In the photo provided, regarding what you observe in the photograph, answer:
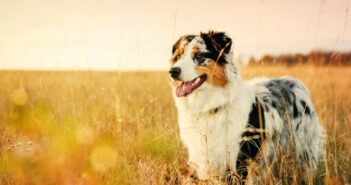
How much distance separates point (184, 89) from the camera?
13.0 feet

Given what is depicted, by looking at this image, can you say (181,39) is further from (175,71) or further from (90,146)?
(90,146)

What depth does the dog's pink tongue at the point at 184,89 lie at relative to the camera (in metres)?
3.96

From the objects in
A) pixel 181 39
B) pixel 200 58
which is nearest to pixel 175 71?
pixel 200 58

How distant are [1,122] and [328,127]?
479 centimetres

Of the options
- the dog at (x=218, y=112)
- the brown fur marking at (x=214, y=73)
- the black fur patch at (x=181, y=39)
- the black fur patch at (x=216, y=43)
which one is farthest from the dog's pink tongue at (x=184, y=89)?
the black fur patch at (x=181, y=39)

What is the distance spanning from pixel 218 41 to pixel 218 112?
0.71m

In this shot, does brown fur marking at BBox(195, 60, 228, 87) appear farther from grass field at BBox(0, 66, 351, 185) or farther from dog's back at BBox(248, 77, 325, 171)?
grass field at BBox(0, 66, 351, 185)

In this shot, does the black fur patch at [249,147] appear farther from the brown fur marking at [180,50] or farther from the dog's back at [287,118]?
the brown fur marking at [180,50]

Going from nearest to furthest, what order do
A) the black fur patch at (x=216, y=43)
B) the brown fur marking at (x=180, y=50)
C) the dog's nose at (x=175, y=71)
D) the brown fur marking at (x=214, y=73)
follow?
1. the dog's nose at (x=175, y=71)
2. the brown fur marking at (x=214, y=73)
3. the black fur patch at (x=216, y=43)
4. the brown fur marking at (x=180, y=50)

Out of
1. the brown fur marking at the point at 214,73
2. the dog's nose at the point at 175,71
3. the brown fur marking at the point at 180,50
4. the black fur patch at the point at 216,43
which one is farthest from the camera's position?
the brown fur marking at the point at 180,50

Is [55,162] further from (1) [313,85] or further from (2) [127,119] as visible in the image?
(1) [313,85]

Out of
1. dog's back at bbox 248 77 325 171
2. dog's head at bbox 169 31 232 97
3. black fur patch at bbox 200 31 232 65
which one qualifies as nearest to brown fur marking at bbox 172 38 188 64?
dog's head at bbox 169 31 232 97

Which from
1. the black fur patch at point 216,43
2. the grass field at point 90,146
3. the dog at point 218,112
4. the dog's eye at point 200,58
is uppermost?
the black fur patch at point 216,43

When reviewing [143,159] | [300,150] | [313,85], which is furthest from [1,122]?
[313,85]
